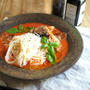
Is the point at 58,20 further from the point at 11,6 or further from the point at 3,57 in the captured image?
the point at 11,6

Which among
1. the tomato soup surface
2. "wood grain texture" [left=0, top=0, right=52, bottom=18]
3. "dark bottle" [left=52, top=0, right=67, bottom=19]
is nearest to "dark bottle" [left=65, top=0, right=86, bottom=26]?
"dark bottle" [left=52, top=0, right=67, bottom=19]

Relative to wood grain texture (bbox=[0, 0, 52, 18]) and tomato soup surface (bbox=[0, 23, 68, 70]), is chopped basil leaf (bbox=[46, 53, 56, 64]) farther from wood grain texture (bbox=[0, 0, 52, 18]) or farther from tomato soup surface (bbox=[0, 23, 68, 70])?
wood grain texture (bbox=[0, 0, 52, 18])

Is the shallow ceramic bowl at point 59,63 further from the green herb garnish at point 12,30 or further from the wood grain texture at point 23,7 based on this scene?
the wood grain texture at point 23,7

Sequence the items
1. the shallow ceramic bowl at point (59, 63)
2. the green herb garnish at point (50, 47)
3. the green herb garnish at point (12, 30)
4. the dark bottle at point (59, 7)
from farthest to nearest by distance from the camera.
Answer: the dark bottle at point (59, 7), the green herb garnish at point (12, 30), the green herb garnish at point (50, 47), the shallow ceramic bowl at point (59, 63)

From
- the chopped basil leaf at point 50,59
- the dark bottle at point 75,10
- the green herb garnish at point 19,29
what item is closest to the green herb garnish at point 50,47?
the chopped basil leaf at point 50,59

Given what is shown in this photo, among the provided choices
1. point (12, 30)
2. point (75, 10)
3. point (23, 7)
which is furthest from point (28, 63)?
point (23, 7)

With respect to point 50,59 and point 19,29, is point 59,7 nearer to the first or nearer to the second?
point 19,29

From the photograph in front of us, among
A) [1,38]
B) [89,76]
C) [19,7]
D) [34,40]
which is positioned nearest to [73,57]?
[89,76]
